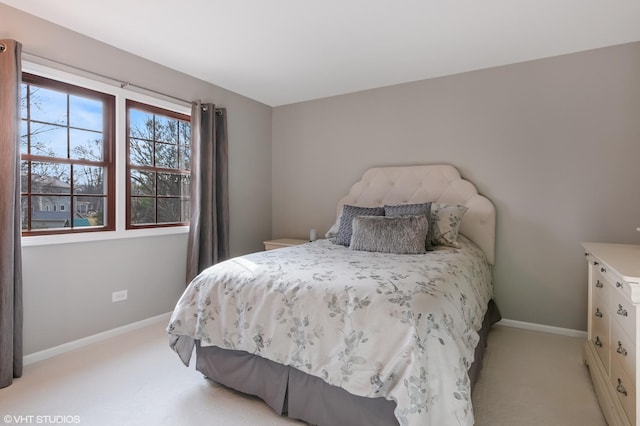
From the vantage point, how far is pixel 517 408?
1.83 metres

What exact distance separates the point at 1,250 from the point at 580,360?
394 centimetres

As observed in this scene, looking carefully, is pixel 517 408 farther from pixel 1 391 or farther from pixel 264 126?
pixel 264 126

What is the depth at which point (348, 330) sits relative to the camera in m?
1.50

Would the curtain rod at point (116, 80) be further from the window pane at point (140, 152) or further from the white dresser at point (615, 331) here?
the white dresser at point (615, 331)

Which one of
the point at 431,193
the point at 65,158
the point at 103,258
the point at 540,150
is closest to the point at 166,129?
the point at 65,158

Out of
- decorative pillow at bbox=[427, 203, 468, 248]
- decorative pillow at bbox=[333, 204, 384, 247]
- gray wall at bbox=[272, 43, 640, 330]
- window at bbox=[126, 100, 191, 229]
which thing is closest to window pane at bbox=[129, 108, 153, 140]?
window at bbox=[126, 100, 191, 229]

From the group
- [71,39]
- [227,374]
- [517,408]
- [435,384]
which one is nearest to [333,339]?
[435,384]

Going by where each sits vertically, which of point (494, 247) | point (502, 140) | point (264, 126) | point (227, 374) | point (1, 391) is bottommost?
point (1, 391)

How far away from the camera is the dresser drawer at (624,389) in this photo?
4.54 feet

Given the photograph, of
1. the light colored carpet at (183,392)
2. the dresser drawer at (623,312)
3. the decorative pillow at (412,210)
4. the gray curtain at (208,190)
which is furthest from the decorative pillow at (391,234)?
the gray curtain at (208,190)

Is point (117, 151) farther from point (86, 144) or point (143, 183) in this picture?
point (143, 183)

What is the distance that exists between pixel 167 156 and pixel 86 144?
73 cm

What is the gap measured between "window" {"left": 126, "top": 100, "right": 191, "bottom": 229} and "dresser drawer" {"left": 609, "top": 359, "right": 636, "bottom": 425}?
11.3 ft

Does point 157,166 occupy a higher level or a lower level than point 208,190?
higher
